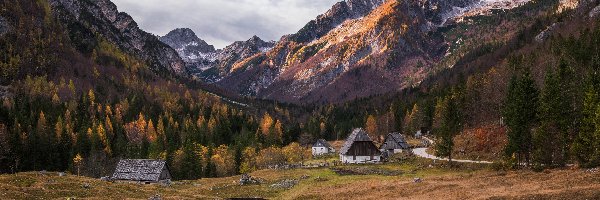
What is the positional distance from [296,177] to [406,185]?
1087 inches

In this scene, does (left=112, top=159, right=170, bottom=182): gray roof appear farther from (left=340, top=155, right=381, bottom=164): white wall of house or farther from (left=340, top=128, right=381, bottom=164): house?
(left=340, top=128, right=381, bottom=164): house

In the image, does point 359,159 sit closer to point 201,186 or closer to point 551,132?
point 201,186

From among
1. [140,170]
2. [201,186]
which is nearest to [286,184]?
[201,186]

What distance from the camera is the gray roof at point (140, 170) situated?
295 feet

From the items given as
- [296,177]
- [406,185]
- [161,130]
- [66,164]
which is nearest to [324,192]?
[406,185]

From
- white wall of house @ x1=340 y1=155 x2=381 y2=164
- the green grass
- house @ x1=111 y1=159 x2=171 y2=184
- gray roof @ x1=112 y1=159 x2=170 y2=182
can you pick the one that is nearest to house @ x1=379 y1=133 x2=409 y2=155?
white wall of house @ x1=340 y1=155 x2=381 y2=164

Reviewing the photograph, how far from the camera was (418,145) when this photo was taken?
128875mm

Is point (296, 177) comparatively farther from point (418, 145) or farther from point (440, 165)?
point (418, 145)

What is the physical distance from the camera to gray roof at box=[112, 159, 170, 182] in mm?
89812

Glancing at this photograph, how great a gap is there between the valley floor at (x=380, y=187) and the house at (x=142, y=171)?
28.3 ft

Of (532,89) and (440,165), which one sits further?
(440,165)

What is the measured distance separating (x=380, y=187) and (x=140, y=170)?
175 feet

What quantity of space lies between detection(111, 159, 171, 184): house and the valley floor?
863 cm

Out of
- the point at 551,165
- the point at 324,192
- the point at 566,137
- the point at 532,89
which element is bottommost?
the point at 324,192
